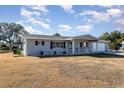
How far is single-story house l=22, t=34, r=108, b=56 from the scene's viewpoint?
23.7m

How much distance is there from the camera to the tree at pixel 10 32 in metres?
44.9

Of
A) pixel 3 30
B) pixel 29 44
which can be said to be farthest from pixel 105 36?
pixel 29 44

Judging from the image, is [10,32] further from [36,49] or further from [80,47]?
[36,49]

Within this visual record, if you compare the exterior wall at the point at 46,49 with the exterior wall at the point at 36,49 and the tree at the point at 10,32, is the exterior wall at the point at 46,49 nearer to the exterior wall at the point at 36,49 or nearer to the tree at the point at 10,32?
the exterior wall at the point at 36,49

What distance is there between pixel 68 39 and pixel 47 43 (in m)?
3.06

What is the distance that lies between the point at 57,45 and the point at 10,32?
23240 mm

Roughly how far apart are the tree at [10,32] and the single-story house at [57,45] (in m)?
19.4

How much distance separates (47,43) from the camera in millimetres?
25219

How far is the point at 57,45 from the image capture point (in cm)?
2633

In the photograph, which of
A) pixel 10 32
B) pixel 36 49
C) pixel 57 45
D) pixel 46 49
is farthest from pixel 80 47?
pixel 10 32

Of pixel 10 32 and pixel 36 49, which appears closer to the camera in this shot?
pixel 36 49

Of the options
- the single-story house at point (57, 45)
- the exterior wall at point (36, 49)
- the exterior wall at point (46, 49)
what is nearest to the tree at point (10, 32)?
the single-story house at point (57, 45)
